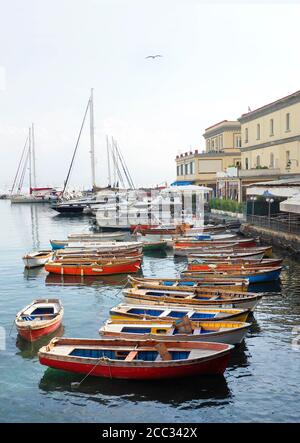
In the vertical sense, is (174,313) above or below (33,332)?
above

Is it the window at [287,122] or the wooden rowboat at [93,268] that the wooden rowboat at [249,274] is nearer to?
the wooden rowboat at [93,268]

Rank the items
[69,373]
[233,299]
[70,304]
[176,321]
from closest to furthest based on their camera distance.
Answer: [69,373], [176,321], [233,299], [70,304]

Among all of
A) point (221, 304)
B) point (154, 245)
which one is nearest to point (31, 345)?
point (221, 304)

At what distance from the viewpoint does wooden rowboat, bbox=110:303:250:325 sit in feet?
68.4

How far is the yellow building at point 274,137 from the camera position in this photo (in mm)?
52581

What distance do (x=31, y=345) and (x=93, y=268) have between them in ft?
44.3

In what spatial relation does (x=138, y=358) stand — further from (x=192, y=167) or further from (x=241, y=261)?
(x=192, y=167)

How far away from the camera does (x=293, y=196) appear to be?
3738 centimetres

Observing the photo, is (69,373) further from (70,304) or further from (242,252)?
(242,252)

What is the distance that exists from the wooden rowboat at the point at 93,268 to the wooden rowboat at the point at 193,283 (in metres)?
→ 6.51

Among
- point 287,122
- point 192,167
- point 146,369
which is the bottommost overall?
point 146,369

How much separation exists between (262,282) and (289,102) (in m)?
28.2

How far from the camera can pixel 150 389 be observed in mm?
16875
